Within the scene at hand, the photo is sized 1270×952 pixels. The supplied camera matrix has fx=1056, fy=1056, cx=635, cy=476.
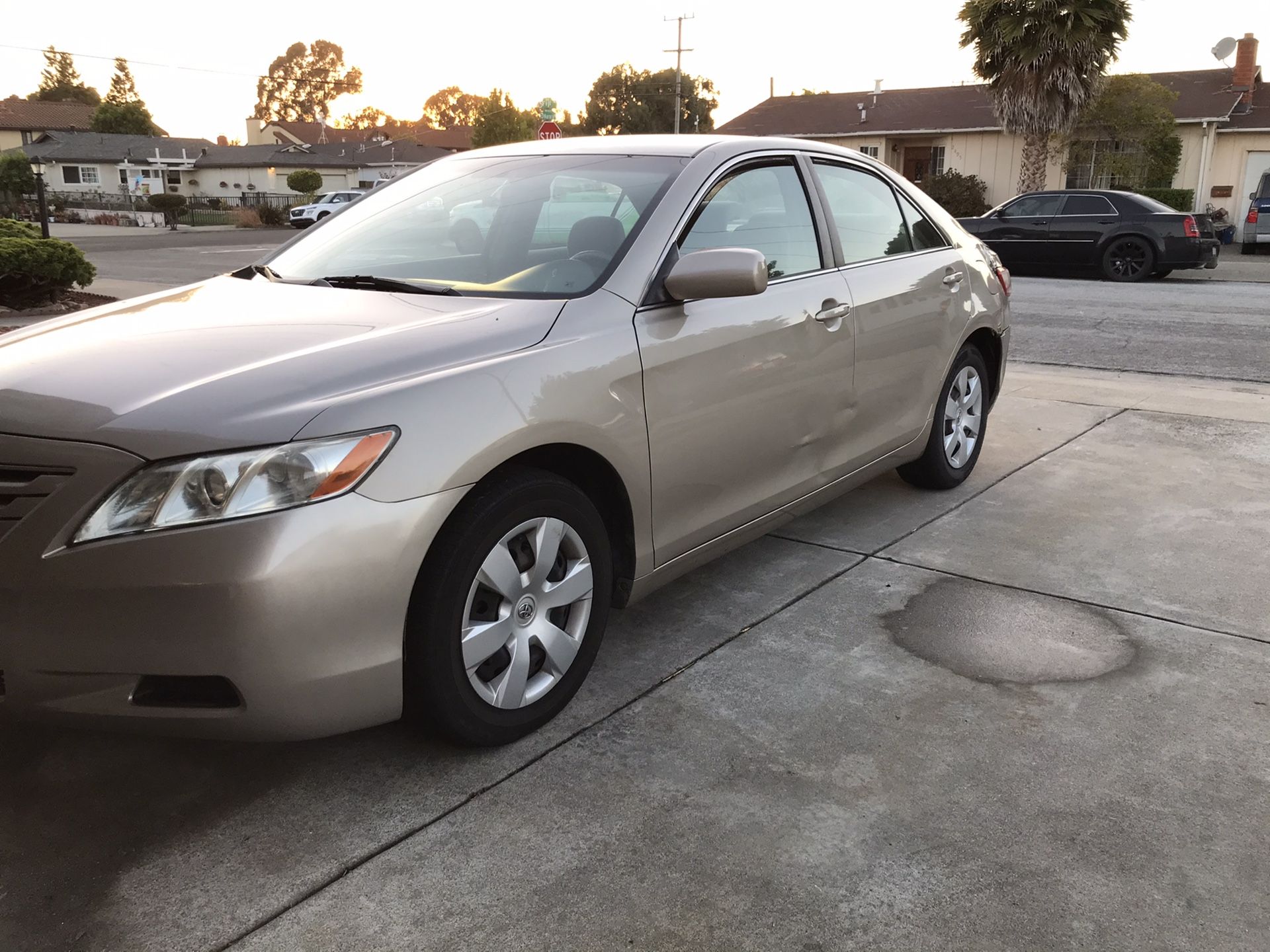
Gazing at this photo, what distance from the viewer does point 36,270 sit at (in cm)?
1273

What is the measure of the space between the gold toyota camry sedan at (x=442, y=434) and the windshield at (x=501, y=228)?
0.01 meters

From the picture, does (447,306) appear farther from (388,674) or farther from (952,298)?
(952,298)

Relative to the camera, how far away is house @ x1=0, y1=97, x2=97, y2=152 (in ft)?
262

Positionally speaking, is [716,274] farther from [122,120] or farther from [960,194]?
[122,120]

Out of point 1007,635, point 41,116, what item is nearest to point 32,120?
point 41,116

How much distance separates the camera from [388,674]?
253 cm

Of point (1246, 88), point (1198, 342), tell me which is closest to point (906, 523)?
point (1198, 342)

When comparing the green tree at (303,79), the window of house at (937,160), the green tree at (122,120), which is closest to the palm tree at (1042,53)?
the window of house at (937,160)

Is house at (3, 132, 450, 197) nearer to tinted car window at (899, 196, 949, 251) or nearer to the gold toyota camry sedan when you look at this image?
tinted car window at (899, 196, 949, 251)

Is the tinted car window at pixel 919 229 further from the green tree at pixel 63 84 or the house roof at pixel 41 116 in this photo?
the green tree at pixel 63 84

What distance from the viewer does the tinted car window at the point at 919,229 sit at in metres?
4.80

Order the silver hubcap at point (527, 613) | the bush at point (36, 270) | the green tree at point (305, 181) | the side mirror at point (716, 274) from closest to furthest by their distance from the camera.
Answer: the silver hubcap at point (527, 613) → the side mirror at point (716, 274) → the bush at point (36, 270) → the green tree at point (305, 181)

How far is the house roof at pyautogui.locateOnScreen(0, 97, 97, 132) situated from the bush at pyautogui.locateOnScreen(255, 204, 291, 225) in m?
45.6

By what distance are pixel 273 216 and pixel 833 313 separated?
157 ft
